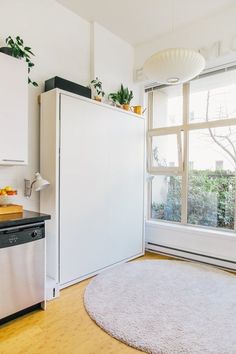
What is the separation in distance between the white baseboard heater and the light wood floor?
2.02 m

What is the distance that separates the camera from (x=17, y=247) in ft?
7.20

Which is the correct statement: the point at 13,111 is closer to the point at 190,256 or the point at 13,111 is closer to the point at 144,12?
the point at 144,12

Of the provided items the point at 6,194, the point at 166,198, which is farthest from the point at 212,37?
the point at 6,194

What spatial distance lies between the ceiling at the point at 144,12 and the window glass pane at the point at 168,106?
920mm

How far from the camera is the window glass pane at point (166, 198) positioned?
424 centimetres

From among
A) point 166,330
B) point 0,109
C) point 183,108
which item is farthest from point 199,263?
point 0,109

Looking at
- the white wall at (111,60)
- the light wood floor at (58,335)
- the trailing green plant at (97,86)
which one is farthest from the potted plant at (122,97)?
the light wood floor at (58,335)

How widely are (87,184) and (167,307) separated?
1618 mm

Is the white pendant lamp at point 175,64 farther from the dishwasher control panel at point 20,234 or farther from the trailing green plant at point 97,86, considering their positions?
the dishwasher control panel at point 20,234

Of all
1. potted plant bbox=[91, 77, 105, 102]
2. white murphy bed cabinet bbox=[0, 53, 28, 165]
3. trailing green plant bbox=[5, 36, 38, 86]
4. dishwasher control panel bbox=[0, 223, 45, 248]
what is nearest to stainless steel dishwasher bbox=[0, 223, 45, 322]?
dishwasher control panel bbox=[0, 223, 45, 248]

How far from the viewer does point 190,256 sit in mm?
3873

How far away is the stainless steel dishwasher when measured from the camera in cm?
211

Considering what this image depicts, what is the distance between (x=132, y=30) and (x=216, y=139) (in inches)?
85.2

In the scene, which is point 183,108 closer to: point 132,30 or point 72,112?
point 132,30
